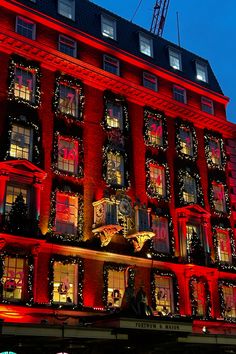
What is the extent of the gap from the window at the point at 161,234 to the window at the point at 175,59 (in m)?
12.4

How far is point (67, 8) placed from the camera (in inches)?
1330

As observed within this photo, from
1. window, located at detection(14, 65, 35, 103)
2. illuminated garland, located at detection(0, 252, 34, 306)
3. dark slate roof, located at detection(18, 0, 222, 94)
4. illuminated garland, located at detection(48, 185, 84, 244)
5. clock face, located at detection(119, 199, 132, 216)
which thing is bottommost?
illuminated garland, located at detection(0, 252, 34, 306)

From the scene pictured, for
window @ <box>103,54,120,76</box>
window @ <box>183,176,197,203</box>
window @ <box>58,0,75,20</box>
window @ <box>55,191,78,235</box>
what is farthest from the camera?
window @ <box>183,176,197,203</box>

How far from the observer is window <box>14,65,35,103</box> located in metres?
28.3

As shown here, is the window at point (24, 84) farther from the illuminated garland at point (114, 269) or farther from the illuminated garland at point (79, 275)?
the illuminated garland at point (114, 269)

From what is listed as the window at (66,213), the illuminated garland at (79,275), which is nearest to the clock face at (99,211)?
the window at (66,213)

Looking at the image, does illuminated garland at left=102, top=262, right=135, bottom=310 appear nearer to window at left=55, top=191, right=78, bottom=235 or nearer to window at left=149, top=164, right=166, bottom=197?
window at left=55, top=191, right=78, bottom=235

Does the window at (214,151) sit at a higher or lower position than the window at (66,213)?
higher

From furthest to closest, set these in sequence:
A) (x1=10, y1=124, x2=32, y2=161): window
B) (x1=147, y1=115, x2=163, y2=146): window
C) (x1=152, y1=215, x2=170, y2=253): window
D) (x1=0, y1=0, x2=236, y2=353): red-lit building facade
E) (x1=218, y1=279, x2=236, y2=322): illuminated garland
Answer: (x1=147, y1=115, x2=163, y2=146): window < (x1=218, y1=279, x2=236, y2=322): illuminated garland < (x1=152, y1=215, x2=170, y2=253): window < (x1=10, y1=124, x2=32, y2=161): window < (x1=0, y1=0, x2=236, y2=353): red-lit building facade

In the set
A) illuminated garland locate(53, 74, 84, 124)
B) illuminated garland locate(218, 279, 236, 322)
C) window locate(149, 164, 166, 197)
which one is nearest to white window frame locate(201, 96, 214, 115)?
window locate(149, 164, 166, 197)

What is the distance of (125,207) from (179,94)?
11.2 metres

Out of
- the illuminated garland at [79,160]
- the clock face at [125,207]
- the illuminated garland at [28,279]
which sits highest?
the illuminated garland at [79,160]

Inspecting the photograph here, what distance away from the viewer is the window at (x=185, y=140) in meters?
35.2

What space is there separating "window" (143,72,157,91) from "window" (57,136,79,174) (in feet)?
26.3
